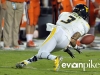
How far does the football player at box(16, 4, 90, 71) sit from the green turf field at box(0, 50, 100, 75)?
217 millimetres

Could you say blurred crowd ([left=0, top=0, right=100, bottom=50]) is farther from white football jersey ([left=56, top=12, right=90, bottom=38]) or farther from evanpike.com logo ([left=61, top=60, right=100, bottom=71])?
white football jersey ([left=56, top=12, right=90, bottom=38])

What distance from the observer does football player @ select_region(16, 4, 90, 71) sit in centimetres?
973

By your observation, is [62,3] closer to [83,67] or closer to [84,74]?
[83,67]

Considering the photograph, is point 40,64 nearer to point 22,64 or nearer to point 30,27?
point 22,64

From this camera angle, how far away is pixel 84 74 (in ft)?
30.6

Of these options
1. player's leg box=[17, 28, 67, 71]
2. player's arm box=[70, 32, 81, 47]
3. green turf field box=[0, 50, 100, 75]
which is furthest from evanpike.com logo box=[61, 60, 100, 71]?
player's leg box=[17, 28, 67, 71]

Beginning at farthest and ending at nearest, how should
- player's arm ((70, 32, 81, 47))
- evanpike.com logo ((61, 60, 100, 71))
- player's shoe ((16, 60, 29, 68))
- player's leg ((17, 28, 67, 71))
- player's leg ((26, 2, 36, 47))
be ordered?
player's leg ((26, 2, 36, 47))
evanpike.com logo ((61, 60, 100, 71))
player's arm ((70, 32, 81, 47))
player's shoe ((16, 60, 29, 68))
player's leg ((17, 28, 67, 71))

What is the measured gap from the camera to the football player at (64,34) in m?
9.73

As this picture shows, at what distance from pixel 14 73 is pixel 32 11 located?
582 cm

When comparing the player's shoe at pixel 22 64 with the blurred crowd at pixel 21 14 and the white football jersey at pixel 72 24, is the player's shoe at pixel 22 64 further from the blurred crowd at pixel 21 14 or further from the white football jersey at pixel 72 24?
the blurred crowd at pixel 21 14

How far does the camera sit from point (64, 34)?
9906mm

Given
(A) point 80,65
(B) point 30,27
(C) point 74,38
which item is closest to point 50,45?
(C) point 74,38

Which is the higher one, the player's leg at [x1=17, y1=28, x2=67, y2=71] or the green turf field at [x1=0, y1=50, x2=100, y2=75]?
the player's leg at [x1=17, y1=28, x2=67, y2=71]

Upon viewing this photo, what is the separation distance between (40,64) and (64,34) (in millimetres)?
1176
